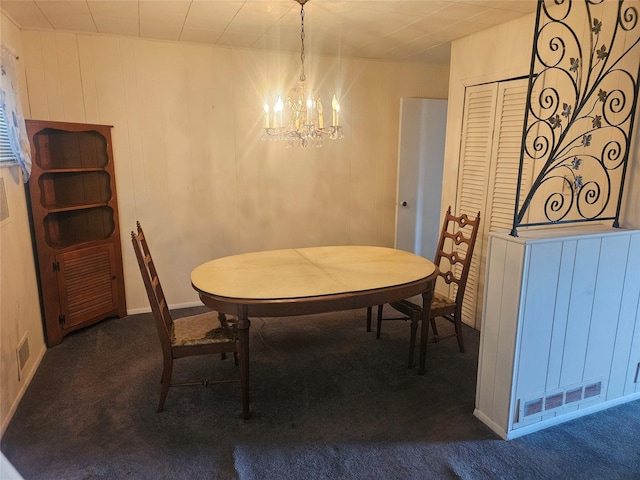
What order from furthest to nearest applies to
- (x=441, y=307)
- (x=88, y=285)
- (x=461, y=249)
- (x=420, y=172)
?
(x=420, y=172) < (x=461, y=249) < (x=88, y=285) < (x=441, y=307)

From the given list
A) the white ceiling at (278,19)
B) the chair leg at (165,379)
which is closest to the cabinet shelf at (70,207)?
the white ceiling at (278,19)

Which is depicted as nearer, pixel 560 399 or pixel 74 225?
pixel 560 399

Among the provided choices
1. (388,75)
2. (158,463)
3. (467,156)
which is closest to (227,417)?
(158,463)

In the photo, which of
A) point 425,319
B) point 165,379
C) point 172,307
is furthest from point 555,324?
point 172,307

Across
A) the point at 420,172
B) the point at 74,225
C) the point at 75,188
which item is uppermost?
the point at 420,172

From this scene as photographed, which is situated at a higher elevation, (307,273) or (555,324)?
(307,273)

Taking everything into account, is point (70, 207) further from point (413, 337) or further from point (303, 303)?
point (413, 337)

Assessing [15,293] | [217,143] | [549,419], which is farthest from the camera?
[217,143]

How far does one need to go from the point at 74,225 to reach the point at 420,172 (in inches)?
132

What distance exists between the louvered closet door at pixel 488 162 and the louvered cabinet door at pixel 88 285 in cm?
303

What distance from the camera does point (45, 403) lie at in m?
2.41

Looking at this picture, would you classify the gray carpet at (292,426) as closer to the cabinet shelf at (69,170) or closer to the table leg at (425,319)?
the table leg at (425,319)

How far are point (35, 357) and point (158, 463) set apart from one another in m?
1.47

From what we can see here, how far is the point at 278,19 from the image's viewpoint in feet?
9.65
